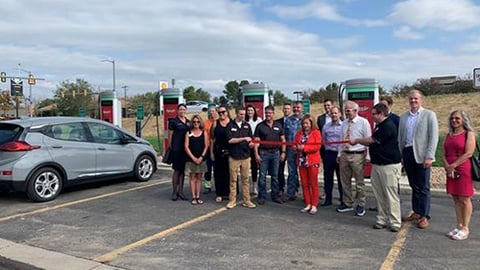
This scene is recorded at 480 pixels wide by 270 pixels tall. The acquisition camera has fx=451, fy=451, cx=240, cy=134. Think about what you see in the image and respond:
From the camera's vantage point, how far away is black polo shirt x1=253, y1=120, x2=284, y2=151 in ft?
24.0

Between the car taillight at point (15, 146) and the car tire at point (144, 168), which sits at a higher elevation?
the car taillight at point (15, 146)

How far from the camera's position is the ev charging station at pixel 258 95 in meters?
10.8

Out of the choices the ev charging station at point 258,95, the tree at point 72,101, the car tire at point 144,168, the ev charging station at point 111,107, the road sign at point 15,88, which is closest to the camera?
the car tire at point 144,168

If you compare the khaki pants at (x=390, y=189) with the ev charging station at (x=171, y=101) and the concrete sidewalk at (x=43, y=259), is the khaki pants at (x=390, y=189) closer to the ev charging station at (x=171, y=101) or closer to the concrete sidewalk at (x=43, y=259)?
the concrete sidewalk at (x=43, y=259)

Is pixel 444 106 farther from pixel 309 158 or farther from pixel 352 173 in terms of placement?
pixel 309 158

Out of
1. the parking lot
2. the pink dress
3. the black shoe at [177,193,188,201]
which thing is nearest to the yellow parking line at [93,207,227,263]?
the parking lot

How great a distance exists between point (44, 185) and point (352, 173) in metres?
5.17

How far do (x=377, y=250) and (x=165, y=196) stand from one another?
436 centimetres

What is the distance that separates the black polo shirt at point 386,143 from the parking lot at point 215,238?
93 centimetres

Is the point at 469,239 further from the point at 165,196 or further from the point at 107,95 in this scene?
the point at 107,95

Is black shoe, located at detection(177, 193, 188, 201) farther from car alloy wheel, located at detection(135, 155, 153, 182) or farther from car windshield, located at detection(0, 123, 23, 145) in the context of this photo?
car windshield, located at detection(0, 123, 23, 145)

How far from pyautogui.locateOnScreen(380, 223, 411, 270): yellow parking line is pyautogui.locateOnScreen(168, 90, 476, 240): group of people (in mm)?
151

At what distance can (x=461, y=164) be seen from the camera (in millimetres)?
5309

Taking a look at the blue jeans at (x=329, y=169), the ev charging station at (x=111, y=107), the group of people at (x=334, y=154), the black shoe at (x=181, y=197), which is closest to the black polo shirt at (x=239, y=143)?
the group of people at (x=334, y=154)
